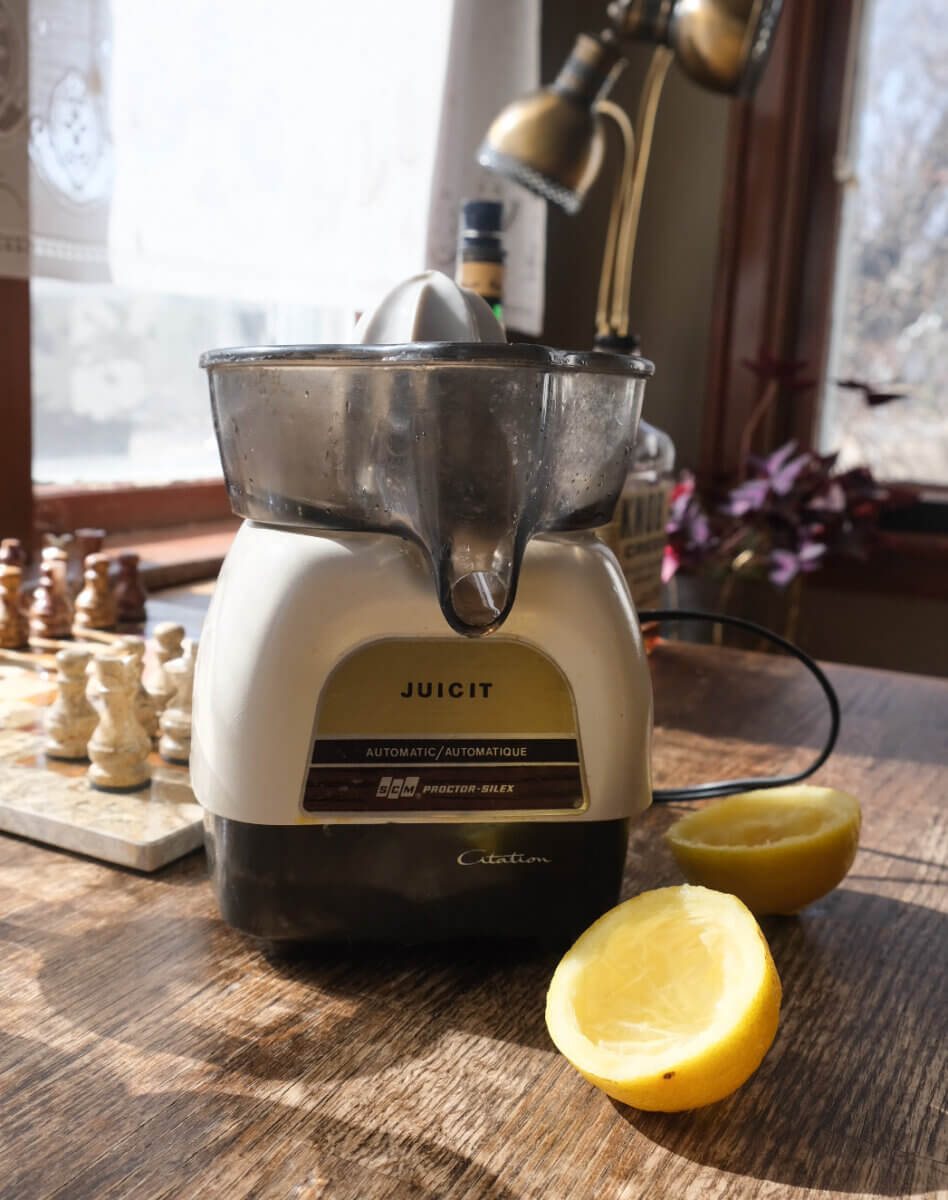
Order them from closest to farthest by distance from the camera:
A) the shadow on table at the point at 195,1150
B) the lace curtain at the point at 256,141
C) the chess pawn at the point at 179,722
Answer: the shadow on table at the point at 195,1150 < the chess pawn at the point at 179,722 < the lace curtain at the point at 256,141

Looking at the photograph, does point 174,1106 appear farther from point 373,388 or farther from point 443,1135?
point 373,388

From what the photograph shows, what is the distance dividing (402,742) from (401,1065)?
0.39 feet

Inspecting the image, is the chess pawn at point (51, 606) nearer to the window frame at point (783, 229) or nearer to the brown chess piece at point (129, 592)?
the brown chess piece at point (129, 592)

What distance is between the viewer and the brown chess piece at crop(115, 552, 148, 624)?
1035mm

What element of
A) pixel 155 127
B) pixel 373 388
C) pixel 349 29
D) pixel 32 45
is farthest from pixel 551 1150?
pixel 349 29

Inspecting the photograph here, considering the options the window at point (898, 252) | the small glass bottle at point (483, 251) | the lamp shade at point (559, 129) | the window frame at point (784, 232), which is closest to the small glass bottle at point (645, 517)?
the small glass bottle at point (483, 251)

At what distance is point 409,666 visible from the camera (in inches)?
17.4

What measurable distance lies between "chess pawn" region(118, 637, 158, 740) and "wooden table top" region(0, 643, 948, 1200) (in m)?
0.14

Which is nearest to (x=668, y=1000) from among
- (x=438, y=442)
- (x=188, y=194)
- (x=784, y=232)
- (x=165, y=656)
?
(x=438, y=442)

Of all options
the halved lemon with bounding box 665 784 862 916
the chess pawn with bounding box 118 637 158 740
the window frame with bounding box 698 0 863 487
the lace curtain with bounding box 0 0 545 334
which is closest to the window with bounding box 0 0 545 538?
the lace curtain with bounding box 0 0 545 334

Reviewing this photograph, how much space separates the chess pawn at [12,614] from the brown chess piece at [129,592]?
11 cm

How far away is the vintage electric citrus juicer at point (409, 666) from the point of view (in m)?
0.42

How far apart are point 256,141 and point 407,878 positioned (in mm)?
1280

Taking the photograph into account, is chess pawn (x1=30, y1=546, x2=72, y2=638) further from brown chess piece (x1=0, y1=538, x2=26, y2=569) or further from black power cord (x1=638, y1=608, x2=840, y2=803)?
black power cord (x1=638, y1=608, x2=840, y2=803)
